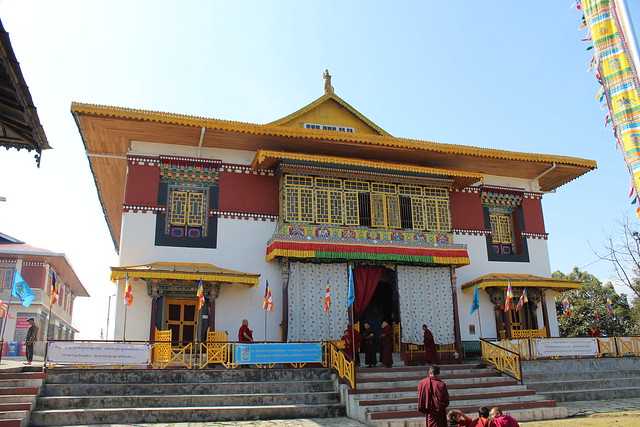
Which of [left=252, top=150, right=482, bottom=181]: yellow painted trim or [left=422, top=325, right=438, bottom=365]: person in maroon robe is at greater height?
[left=252, top=150, right=482, bottom=181]: yellow painted trim

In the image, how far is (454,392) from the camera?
1242 cm

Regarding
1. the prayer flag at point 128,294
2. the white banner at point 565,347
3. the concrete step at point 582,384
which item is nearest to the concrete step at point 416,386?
the concrete step at point 582,384

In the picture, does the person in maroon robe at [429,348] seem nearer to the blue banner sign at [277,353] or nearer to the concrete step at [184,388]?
the blue banner sign at [277,353]

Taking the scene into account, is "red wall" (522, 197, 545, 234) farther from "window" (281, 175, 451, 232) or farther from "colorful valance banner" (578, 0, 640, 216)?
"colorful valance banner" (578, 0, 640, 216)

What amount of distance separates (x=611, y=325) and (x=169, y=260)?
27.5 m

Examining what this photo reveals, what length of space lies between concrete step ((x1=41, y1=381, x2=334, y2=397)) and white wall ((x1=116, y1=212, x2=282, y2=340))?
12.5 ft

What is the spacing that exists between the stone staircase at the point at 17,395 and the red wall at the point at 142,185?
5.73m

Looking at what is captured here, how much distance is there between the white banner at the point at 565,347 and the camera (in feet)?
49.4

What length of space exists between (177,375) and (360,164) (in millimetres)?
8200

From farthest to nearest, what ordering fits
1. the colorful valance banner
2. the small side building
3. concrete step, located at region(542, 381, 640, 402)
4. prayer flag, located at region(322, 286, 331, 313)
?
1. the small side building
2. prayer flag, located at region(322, 286, 331, 313)
3. concrete step, located at region(542, 381, 640, 402)
4. the colorful valance banner

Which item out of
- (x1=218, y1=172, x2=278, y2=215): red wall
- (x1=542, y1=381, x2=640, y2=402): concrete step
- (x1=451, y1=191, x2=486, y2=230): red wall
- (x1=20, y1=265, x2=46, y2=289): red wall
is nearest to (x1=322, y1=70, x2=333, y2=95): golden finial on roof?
(x1=218, y1=172, x2=278, y2=215): red wall

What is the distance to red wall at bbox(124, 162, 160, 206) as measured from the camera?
54.3 ft

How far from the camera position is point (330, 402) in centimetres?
1196

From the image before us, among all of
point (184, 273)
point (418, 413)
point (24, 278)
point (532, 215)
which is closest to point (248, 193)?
point (184, 273)
